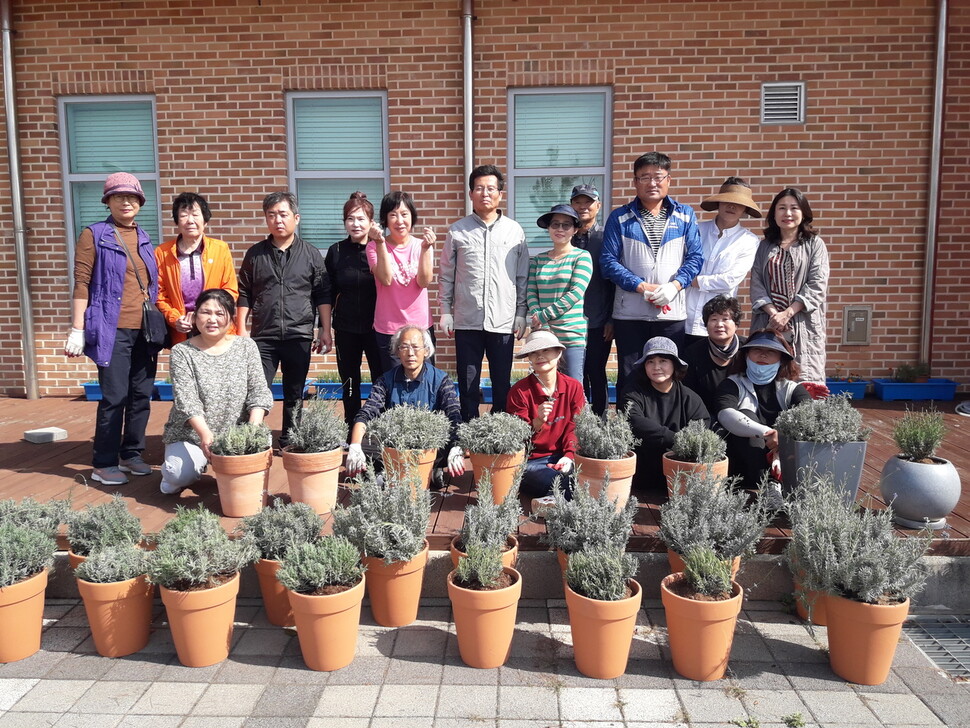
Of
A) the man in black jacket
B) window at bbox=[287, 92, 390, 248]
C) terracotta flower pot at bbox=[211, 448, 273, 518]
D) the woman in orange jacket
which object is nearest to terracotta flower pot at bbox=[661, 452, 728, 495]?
terracotta flower pot at bbox=[211, 448, 273, 518]

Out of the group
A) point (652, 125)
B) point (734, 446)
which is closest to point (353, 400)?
point (734, 446)

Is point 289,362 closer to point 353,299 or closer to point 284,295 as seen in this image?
point 284,295

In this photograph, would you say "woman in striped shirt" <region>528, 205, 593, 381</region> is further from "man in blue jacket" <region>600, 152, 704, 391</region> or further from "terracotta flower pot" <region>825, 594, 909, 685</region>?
"terracotta flower pot" <region>825, 594, 909, 685</region>

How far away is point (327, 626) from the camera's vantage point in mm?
2695

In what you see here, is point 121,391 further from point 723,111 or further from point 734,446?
point 723,111

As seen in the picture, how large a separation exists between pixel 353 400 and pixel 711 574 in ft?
8.36

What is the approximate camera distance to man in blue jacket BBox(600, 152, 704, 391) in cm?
416

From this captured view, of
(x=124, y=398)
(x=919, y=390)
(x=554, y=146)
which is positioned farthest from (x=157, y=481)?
(x=919, y=390)

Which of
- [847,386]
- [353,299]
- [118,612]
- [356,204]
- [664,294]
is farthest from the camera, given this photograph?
[847,386]

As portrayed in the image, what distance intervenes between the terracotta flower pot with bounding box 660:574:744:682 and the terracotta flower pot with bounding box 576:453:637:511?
2.24 feet

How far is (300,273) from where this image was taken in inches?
167

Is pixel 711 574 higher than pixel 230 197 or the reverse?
the reverse

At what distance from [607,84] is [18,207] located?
5.17 m

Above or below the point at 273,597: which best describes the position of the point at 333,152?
above
